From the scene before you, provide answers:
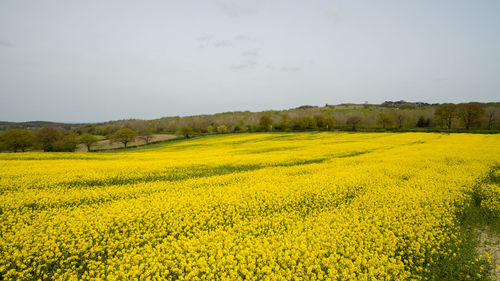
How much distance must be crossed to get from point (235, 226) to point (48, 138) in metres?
67.7

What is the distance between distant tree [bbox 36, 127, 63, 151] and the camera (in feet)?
172

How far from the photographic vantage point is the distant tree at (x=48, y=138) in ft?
172

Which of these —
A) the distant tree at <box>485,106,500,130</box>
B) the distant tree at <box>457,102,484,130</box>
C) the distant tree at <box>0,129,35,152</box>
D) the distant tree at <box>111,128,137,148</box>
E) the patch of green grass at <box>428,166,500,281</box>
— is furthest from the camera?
the distant tree at <box>485,106,500,130</box>

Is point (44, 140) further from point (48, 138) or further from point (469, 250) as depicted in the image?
point (469, 250)

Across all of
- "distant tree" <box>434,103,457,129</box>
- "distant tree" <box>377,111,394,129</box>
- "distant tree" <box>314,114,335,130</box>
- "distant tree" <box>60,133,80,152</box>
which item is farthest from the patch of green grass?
"distant tree" <box>377,111,394,129</box>

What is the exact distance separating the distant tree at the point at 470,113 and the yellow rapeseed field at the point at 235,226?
63996mm

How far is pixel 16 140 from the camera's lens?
157 feet

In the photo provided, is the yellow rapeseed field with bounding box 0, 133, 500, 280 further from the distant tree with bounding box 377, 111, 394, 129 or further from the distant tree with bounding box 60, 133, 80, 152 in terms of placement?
the distant tree with bounding box 377, 111, 394, 129

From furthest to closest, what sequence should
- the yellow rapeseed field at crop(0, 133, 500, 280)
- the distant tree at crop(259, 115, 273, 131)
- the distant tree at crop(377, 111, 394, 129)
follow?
the distant tree at crop(259, 115, 273, 131)
the distant tree at crop(377, 111, 394, 129)
the yellow rapeseed field at crop(0, 133, 500, 280)

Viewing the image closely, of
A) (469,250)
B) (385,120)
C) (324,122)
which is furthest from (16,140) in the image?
(385,120)

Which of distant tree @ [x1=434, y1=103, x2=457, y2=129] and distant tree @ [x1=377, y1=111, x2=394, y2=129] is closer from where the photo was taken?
distant tree @ [x1=434, y1=103, x2=457, y2=129]

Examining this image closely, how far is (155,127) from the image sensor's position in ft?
377

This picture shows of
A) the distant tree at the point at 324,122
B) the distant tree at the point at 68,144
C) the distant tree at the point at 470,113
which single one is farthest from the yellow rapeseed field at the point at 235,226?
the distant tree at the point at 470,113

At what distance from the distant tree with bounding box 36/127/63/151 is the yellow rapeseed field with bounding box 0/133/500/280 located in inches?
1921
